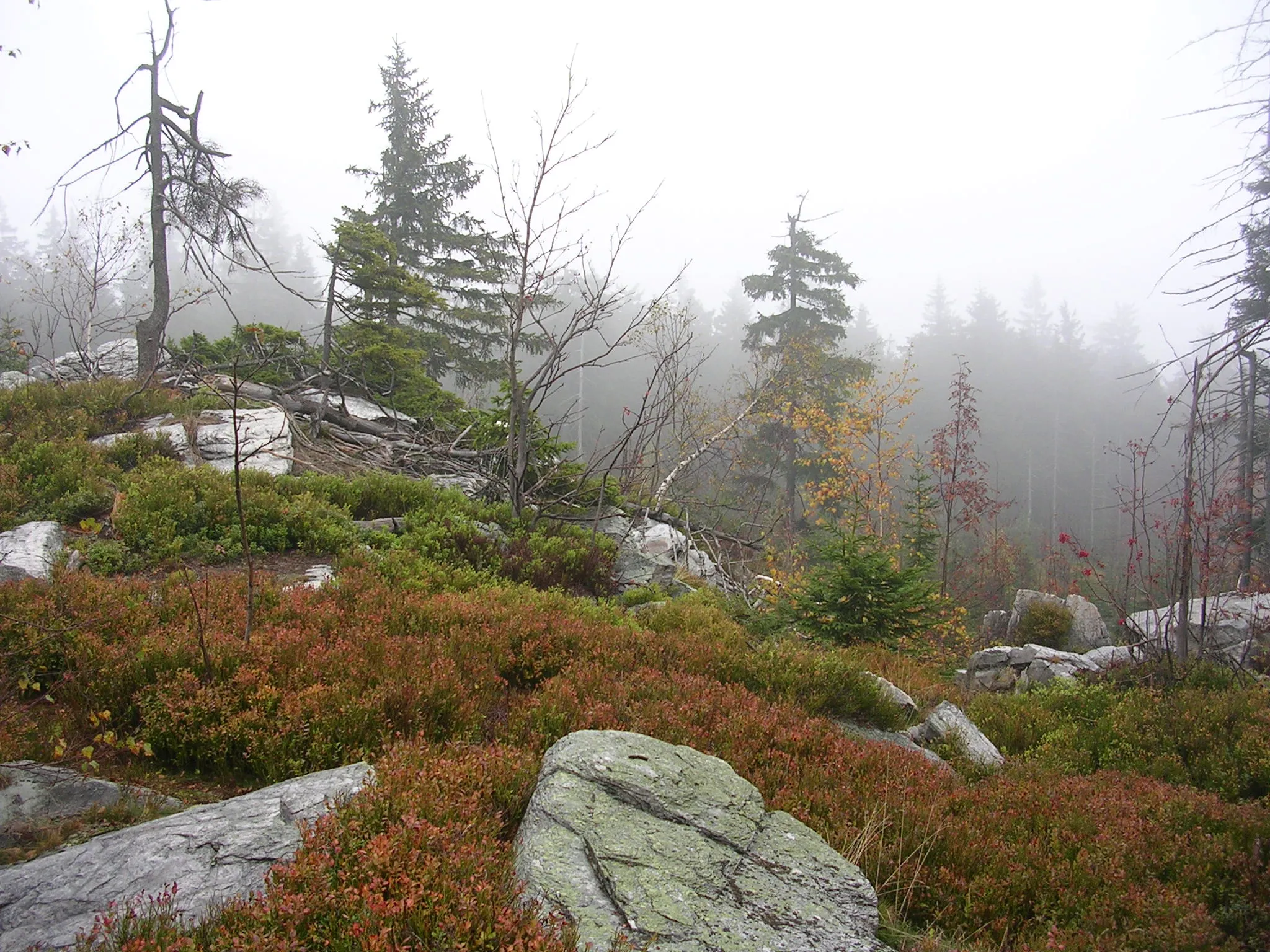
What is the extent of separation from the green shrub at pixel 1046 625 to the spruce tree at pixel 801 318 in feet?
39.8

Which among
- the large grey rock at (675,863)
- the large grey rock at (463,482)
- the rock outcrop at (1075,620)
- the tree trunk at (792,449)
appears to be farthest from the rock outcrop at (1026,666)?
the tree trunk at (792,449)

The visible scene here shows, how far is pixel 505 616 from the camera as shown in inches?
244

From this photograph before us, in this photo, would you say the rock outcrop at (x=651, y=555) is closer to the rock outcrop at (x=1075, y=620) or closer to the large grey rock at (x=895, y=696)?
the large grey rock at (x=895, y=696)

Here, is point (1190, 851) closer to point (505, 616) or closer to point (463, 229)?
point (505, 616)

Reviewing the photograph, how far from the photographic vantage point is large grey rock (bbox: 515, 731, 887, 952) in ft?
8.79

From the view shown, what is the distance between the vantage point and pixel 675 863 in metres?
3.05

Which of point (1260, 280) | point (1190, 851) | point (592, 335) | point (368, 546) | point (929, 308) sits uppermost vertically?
point (929, 308)

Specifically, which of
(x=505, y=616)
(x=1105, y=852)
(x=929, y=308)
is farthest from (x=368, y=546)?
(x=929, y=308)

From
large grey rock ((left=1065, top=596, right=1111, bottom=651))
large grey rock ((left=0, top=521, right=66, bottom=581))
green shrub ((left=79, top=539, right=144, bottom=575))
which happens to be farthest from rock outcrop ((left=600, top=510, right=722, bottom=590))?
large grey rock ((left=1065, top=596, right=1111, bottom=651))

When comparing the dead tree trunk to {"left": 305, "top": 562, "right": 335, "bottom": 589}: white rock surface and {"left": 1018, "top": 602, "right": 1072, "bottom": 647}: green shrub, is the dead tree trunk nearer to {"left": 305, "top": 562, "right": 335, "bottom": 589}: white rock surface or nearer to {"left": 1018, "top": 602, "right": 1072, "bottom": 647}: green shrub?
{"left": 305, "top": 562, "right": 335, "bottom": 589}: white rock surface

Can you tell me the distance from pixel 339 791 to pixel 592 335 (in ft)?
248

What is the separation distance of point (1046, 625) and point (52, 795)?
15.8 metres

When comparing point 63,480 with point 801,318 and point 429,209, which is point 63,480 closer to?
point 429,209

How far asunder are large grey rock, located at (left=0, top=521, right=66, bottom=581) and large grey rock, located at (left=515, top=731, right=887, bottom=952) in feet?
17.4
